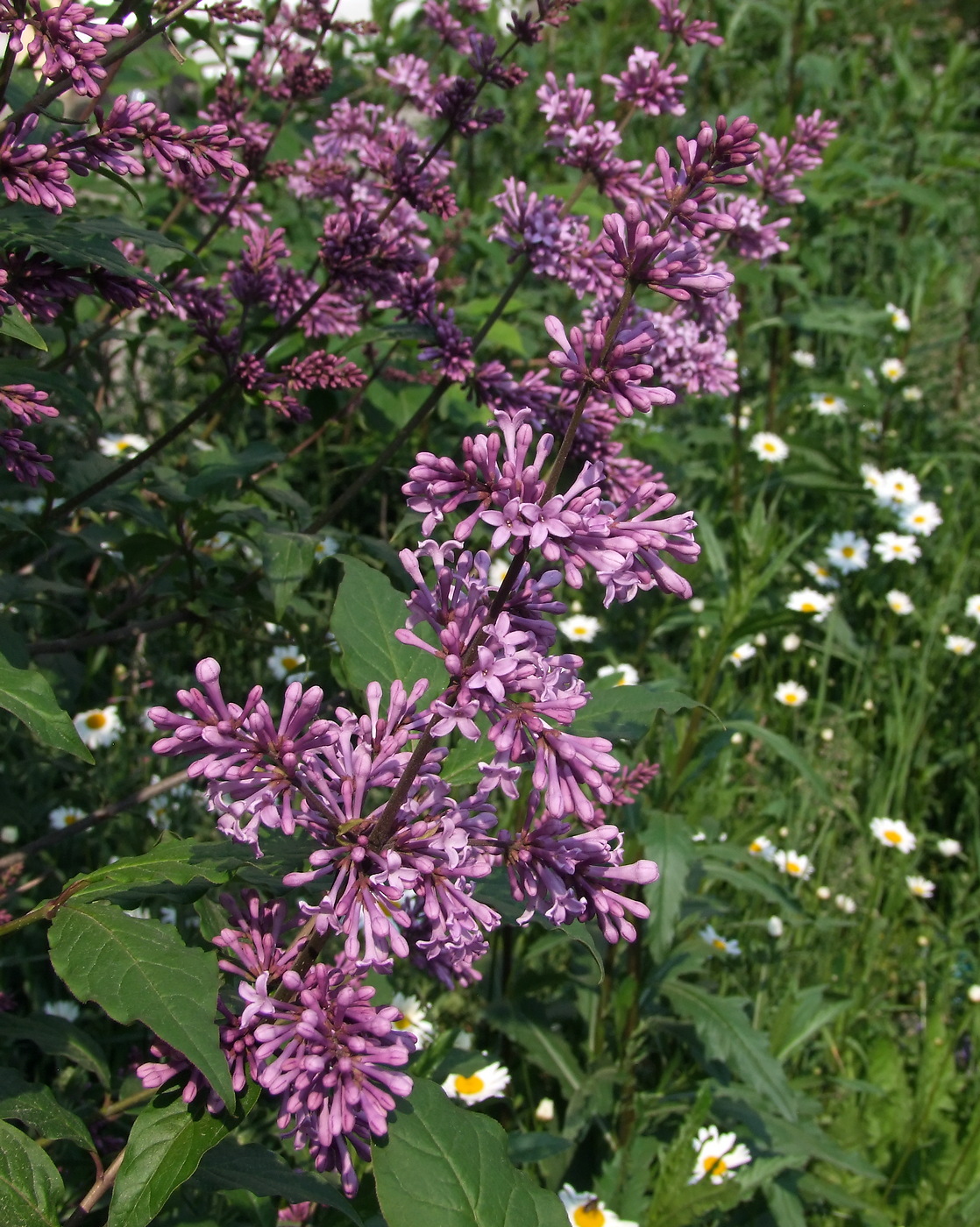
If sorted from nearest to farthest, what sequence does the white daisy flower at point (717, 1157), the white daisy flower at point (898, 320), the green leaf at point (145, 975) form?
the green leaf at point (145, 975) < the white daisy flower at point (717, 1157) < the white daisy flower at point (898, 320)

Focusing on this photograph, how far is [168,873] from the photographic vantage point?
134 cm

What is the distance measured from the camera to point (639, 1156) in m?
2.46

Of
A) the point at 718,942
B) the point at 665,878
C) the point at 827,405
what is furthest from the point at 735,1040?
the point at 827,405

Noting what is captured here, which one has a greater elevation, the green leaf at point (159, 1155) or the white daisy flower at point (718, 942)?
the green leaf at point (159, 1155)

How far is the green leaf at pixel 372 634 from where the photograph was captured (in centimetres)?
156

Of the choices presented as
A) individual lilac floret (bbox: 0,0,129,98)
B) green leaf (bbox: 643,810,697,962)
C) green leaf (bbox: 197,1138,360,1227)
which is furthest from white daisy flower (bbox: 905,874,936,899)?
individual lilac floret (bbox: 0,0,129,98)

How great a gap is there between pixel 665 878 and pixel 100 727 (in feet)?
6.71

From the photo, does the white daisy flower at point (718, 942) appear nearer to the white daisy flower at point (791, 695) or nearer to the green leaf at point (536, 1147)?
the green leaf at point (536, 1147)

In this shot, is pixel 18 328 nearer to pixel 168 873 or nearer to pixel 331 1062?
pixel 168 873

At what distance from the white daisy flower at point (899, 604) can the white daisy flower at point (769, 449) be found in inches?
34.5

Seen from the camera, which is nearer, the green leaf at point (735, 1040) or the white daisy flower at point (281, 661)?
the green leaf at point (735, 1040)

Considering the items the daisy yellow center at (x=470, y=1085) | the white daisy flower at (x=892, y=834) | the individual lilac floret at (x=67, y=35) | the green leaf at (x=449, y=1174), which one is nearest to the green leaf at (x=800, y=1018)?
the daisy yellow center at (x=470, y=1085)

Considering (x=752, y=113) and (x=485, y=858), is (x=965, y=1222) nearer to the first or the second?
(x=485, y=858)

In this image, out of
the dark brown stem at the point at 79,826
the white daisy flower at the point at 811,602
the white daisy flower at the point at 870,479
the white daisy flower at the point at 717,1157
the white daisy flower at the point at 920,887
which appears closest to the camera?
the dark brown stem at the point at 79,826
